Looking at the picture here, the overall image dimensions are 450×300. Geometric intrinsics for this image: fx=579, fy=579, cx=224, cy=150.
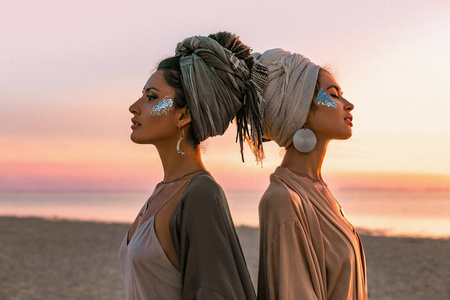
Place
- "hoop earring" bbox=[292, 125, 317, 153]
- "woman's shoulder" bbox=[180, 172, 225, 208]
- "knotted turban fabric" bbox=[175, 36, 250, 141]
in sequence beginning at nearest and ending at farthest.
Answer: "woman's shoulder" bbox=[180, 172, 225, 208]
"knotted turban fabric" bbox=[175, 36, 250, 141]
"hoop earring" bbox=[292, 125, 317, 153]

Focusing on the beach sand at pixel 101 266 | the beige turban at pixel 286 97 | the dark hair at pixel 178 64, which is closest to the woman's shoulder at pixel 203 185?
the dark hair at pixel 178 64

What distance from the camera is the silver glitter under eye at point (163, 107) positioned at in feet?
11.6

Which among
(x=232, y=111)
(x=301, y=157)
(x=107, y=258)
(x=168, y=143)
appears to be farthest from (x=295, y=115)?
(x=107, y=258)

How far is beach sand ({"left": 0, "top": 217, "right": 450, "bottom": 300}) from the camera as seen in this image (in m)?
11.0

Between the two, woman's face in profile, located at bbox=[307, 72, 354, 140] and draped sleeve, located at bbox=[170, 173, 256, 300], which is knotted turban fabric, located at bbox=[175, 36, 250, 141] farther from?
woman's face in profile, located at bbox=[307, 72, 354, 140]

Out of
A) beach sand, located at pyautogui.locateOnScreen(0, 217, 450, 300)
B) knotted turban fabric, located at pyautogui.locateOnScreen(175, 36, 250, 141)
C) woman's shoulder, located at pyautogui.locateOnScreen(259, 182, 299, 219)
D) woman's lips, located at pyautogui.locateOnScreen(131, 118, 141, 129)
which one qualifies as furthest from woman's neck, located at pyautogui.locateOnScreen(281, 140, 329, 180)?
beach sand, located at pyautogui.locateOnScreen(0, 217, 450, 300)

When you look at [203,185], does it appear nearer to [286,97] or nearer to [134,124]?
[134,124]

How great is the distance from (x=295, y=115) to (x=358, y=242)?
1006mm

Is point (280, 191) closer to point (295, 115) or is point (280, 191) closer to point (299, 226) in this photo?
point (299, 226)

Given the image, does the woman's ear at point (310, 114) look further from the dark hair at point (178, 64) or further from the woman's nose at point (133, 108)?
the woman's nose at point (133, 108)

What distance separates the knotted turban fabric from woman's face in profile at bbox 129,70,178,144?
4.8 inches

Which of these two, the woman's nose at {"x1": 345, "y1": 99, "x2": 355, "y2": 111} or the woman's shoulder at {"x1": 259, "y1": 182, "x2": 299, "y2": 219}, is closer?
the woman's shoulder at {"x1": 259, "y1": 182, "x2": 299, "y2": 219}

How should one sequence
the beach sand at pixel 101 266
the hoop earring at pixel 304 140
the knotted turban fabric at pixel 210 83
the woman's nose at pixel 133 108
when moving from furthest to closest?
the beach sand at pixel 101 266
the hoop earring at pixel 304 140
the woman's nose at pixel 133 108
the knotted turban fabric at pixel 210 83

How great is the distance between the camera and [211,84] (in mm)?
3547
